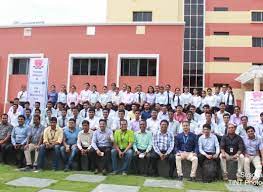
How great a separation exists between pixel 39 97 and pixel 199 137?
19.5 feet

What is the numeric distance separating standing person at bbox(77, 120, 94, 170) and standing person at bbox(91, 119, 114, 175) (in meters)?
0.14

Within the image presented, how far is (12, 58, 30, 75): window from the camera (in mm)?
21500

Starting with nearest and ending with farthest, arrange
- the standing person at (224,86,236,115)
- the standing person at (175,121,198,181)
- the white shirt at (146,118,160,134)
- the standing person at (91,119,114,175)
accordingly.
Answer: the standing person at (175,121,198,181) → the standing person at (91,119,114,175) → the white shirt at (146,118,160,134) → the standing person at (224,86,236,115)

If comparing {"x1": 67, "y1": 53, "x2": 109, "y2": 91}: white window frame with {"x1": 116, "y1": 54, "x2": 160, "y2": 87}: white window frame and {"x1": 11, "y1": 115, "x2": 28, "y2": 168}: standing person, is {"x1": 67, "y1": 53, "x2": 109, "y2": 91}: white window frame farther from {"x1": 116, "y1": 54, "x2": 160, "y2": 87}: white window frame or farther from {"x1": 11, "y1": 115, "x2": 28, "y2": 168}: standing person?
{"x1": 11, "y1": 115, "x2": 28, "y2": 168}: standing person

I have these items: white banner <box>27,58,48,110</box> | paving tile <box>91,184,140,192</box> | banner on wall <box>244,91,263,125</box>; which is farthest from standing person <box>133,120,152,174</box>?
white banner <box>27,58,48,110</box>

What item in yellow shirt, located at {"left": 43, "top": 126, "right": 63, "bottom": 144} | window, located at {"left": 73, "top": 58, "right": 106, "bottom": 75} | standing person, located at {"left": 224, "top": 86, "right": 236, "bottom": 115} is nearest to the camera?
yellow shirt, located at {"left": 43, "top": 126, "right": 63, "bottom": 144}

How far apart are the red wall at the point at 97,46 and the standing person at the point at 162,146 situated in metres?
10.2

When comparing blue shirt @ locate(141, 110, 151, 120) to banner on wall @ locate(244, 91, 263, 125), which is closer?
banner on wall @ locate(244, 91, 263, 125)

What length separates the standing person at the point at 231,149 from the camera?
9.10m

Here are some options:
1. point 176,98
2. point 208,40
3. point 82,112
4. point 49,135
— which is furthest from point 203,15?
point 49,135

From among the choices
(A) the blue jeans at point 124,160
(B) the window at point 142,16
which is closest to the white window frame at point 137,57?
(A) the blue jeans at point 124,160

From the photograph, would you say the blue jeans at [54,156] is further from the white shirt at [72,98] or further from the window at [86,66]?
the window at [86,66]

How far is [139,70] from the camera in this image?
2052 cm

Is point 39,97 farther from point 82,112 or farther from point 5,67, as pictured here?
point 5,67
